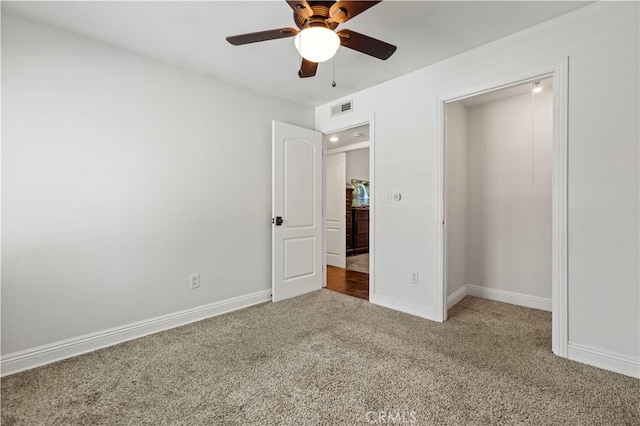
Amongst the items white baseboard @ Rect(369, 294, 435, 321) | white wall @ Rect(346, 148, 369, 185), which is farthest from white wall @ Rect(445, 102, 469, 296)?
white wall @ Rect(346, 148, 369, 185)

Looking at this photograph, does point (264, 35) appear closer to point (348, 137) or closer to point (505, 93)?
point (505, 93)

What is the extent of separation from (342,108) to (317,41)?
6.90 feet

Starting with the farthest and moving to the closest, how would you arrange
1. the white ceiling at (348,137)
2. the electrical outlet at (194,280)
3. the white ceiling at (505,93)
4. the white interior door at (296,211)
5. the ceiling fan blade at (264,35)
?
1. the white ceiling at (348,137)
2. the white interior door at (296,211)
3. the white ceiling at (505,93)
4. the electrical outlet at (194,280)
5. the ceiling fan blade at (264,35)

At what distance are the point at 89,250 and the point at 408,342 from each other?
2.66m

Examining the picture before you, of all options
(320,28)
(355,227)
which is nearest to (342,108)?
(320,28)

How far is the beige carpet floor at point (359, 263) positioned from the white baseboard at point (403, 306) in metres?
1.60

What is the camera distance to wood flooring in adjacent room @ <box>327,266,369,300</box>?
3730 mm

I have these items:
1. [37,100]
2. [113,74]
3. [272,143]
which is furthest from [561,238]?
[37,100]

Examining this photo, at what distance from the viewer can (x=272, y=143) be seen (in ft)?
11.1

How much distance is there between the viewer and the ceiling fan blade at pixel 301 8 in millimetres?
1430

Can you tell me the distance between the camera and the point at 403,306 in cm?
303

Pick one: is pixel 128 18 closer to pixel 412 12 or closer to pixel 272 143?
pixel 272 143

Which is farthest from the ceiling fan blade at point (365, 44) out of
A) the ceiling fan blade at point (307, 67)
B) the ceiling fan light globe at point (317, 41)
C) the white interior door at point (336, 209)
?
the white interior door at point (336, 209)

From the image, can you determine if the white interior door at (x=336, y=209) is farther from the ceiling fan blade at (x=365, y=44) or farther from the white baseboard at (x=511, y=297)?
the ceiling fan blade at (x=365, y=44)
